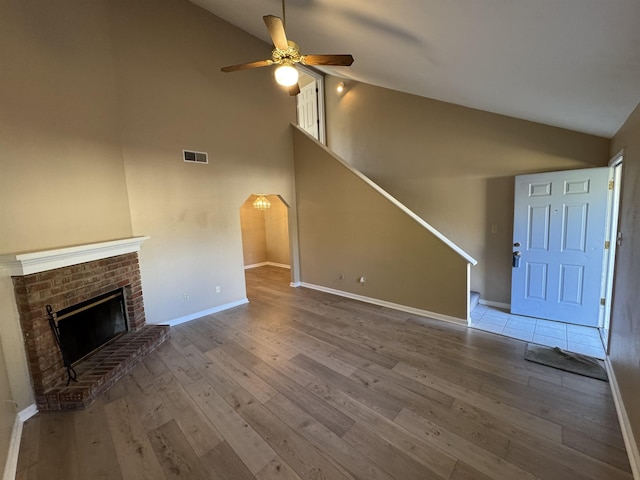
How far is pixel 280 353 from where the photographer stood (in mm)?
3014

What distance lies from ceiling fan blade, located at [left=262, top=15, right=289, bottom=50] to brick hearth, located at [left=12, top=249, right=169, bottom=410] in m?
2.86

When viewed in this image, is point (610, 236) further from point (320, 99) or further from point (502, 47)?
point (320, 99)

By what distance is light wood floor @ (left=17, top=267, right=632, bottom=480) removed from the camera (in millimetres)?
1676

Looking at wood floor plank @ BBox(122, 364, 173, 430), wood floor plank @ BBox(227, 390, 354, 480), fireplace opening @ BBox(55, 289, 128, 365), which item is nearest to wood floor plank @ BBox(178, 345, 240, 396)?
wood floor plank @ BBox(227, 390, 354, 480)

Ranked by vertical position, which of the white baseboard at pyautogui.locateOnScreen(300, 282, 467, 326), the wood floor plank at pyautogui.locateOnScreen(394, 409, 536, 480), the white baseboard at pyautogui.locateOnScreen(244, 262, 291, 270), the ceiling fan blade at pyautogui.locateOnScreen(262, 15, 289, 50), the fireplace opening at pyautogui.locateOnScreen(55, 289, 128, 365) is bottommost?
the wood floor plank at pyautogui.locateOnScreen(394, 409, 536, 480)

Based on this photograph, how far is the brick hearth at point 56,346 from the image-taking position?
224cm

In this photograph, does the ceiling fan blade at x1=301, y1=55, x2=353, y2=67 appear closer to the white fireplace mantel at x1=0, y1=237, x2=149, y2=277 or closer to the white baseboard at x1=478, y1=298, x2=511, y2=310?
the white fireplace mantel at x1=0, y1=237, x2=149, y2=277

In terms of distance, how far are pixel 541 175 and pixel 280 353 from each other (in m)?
4.11

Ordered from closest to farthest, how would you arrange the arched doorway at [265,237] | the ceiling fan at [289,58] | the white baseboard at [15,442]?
the white baseboard at [15,442]
the ceiling fan at [289,58]
the arched doorway at [265,237]

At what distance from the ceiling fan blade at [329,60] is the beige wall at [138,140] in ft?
7.41

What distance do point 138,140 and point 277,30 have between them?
241 cm

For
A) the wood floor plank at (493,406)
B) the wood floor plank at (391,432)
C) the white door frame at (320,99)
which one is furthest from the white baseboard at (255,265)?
the wood floor plank at (493,406)

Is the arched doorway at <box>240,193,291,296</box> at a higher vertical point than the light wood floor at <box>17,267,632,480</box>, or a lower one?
higher

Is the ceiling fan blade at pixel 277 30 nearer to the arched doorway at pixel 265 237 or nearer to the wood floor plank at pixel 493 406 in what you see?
the wood floor plank at pixel 493 406
